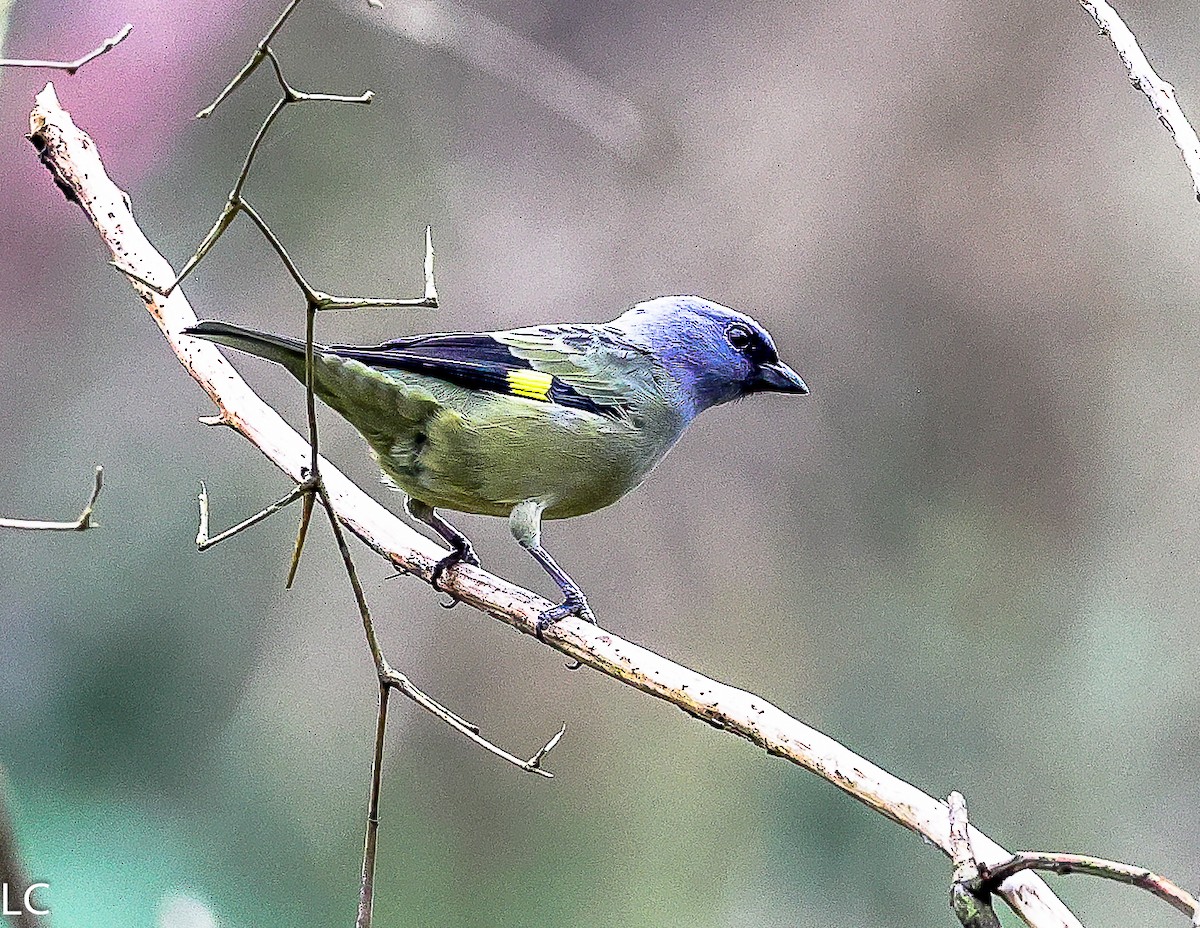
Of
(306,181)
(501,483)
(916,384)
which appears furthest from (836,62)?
(501,483)

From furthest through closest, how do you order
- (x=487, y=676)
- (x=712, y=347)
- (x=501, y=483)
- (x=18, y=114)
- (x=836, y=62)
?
(x=836, y=62) < (x=487, y=676) < (x=18, y=114) < (x=712, y=347) < (x=501, y=483)

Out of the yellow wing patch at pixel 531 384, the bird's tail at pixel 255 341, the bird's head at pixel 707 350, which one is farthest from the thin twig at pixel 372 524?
the bird's head at pixel 707 350

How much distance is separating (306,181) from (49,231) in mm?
671

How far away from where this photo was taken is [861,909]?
3.21 metres

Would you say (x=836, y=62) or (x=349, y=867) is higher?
(x=836, y=62)

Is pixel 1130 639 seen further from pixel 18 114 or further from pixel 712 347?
pixel 18 114

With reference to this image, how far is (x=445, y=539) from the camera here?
2.16m

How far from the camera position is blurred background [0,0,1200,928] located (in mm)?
3154

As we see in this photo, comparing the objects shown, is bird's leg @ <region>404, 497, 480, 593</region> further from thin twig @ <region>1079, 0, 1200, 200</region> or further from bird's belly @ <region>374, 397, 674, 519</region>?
thin twig @ <region>1079, 0, 1200, 200</region>

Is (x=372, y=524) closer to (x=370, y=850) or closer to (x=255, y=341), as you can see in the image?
(x=255, y=341)

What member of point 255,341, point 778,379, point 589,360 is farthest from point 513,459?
point 778,379

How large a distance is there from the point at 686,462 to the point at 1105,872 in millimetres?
2511

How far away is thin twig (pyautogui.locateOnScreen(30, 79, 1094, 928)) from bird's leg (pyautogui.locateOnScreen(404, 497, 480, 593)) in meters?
0.02

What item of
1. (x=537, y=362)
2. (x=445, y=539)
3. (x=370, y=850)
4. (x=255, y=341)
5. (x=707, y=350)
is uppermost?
(x=707, y=350)
